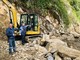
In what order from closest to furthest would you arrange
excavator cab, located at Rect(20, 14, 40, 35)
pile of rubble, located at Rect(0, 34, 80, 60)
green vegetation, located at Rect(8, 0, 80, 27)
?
pile of rubble, located at Rect(0, 34, 80, 60) → excavator cab, located at Rect(20, 14, 40, 35) → green vegetation, located at Rect(8, 0, 80, 27)

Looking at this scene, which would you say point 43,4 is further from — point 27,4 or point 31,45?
point 31,45

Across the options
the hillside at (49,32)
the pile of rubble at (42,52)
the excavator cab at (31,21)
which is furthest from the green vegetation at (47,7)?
the pile of rubble at (42,52)

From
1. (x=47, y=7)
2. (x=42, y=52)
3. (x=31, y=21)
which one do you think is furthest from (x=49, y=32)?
(x=42, y=52)

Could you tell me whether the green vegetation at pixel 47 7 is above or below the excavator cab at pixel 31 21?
above

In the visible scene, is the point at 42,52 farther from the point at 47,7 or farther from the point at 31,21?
the point at 47,7

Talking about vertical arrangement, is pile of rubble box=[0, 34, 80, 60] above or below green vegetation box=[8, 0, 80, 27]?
below

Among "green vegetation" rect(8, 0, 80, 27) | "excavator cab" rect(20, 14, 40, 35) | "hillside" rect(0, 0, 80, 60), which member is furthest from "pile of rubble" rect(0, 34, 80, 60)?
"green vegetation" rect(8, 0, 80, 27)

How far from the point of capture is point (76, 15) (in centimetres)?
3753

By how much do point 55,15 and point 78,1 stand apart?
1112cm

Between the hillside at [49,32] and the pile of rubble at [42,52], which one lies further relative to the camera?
the hillside at [49,32]

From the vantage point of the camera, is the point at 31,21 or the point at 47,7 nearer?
the point at 31,21

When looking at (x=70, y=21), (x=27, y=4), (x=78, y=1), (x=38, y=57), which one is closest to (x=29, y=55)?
(x=38, y=57)

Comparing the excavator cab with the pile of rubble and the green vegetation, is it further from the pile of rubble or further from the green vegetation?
the green vegetation

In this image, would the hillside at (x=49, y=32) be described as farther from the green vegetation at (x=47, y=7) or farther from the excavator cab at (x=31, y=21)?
the excavator cab at (x=31, y=21)
